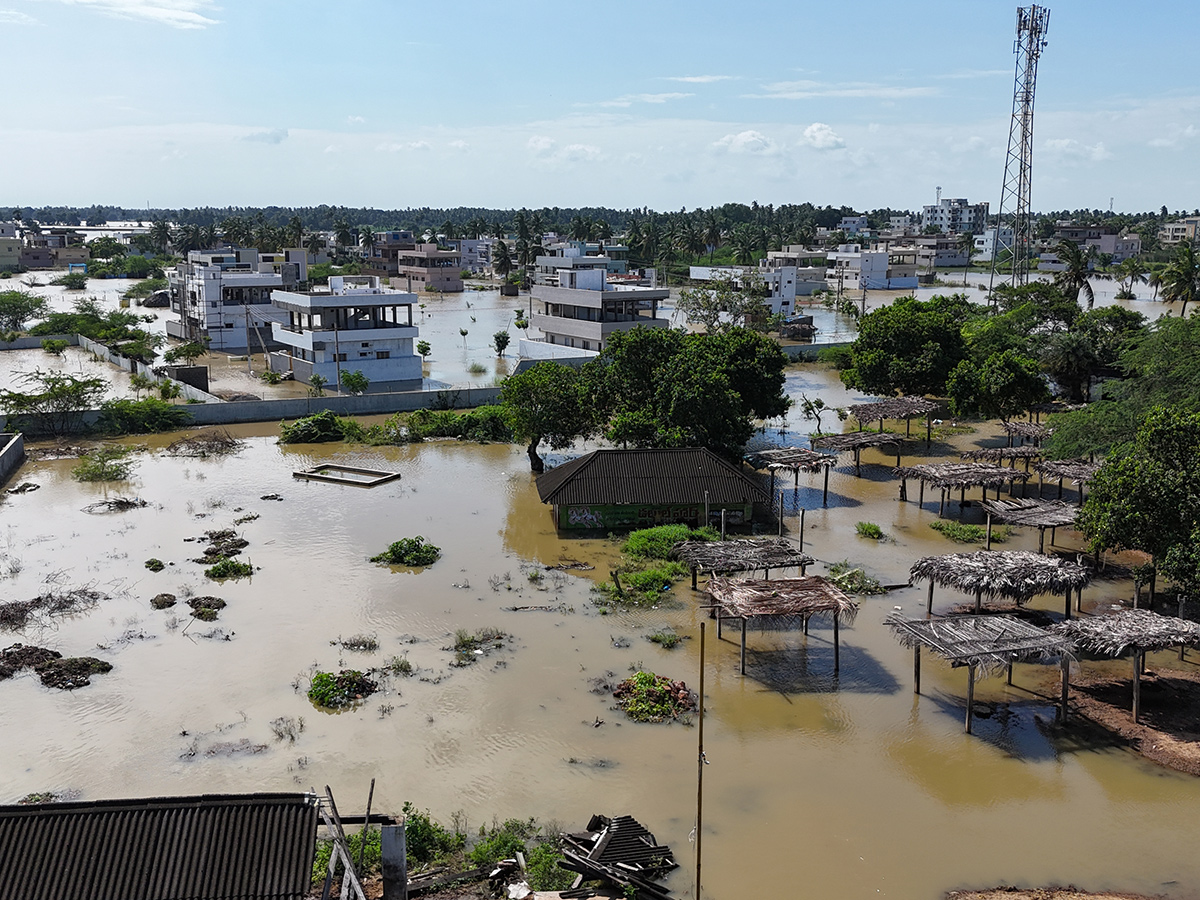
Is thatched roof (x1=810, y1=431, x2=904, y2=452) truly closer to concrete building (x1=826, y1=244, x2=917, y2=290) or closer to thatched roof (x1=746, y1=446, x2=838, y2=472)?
thatched roof (x1=746, y1=446, x2=838, y2=472)

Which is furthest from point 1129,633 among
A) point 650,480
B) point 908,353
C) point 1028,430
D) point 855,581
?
point 908,353

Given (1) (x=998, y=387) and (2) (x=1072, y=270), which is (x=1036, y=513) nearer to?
(1) (x=998, y=387)

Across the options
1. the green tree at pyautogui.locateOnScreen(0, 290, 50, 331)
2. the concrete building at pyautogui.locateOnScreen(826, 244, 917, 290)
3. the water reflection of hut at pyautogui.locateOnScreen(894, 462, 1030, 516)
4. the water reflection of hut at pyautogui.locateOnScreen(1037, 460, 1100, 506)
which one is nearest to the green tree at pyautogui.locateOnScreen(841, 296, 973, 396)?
the water reflection of hut at pyautogui.locateOnScreen(1037, 460, 1100, 506)

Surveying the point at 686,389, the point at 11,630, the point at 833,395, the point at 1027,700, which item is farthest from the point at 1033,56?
the point at 11,630

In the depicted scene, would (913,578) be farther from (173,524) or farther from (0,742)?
(173,524)

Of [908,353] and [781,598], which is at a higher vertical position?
[908,353]

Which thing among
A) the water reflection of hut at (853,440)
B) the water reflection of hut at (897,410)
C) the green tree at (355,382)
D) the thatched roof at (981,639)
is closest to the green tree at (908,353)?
the water reflection of hut at (897,410)

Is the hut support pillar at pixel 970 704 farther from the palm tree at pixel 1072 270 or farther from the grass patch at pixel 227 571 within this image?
the palm tree at pixel 1072 270
